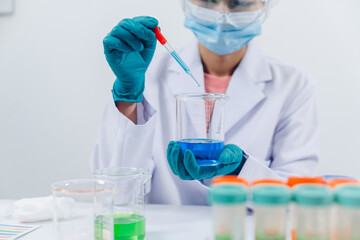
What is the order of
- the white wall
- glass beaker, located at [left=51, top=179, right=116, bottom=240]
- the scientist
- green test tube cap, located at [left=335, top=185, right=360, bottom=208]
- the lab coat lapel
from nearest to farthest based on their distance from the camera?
green test tube cap, located at [left=335, top=185, right=360, bottom=208]
glass beaker, located at [left=51, top=179, right=116, bottom=240]
the scientist
the lab coat lapel
the white wall

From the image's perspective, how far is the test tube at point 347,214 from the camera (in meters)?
0.63

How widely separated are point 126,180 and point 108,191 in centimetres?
10

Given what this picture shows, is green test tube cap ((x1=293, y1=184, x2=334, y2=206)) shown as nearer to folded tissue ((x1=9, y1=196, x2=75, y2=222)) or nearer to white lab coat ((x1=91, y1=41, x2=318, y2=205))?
folded tissue ((x1=9, y1=196, x2=75, y2=222))

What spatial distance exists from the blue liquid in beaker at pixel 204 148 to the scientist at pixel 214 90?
8.5 inches

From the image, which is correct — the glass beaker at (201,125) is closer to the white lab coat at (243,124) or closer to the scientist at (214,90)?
the scientist at (214,90)

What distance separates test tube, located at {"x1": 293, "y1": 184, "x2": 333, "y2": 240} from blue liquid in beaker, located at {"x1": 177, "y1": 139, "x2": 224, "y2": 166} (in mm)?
486

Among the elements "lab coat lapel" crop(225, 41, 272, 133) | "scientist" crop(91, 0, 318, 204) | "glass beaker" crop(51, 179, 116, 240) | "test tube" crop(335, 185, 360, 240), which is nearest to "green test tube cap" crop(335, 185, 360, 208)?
"test tube" crop(335, 185, 360, 240)

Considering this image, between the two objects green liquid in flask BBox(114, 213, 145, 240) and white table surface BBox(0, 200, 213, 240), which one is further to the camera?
white table surface BBox(0, 200, 213, 240)

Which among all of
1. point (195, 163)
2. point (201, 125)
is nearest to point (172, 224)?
point (195, 163)

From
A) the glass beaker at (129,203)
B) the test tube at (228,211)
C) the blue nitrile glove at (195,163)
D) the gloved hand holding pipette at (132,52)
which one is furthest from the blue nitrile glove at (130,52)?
the test tube at (228,211)

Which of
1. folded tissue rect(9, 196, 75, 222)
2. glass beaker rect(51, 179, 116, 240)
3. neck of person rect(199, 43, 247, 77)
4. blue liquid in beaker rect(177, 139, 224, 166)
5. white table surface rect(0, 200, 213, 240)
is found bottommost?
white table surface rect(0, 200, 213, 240)

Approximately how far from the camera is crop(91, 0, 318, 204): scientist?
1.49 metres

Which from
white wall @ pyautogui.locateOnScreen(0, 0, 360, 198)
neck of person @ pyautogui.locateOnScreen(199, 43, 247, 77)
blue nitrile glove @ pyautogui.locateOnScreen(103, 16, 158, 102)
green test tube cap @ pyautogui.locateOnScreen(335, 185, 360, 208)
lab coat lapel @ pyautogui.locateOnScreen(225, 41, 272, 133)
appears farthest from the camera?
white wall @ pyautogui.locateOnScreen(0, 0, 360, 198)

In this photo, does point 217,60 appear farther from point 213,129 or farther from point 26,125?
point 26,125
